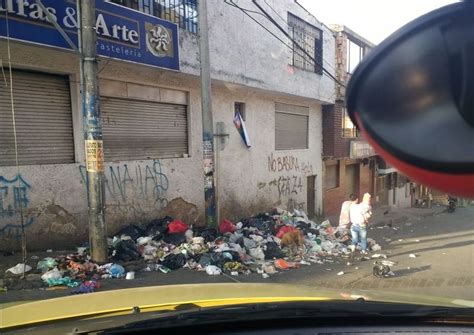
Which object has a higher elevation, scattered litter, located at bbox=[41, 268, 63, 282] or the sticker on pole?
the sticker on pole

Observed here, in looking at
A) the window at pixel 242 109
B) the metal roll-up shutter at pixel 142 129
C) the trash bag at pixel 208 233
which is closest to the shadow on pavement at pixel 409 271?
the trash bag at pixel 208 233

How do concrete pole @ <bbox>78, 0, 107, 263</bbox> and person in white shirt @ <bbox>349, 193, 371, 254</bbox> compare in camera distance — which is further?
person in white shirt @ <bbox>349, 193, 371, 254</bbox>

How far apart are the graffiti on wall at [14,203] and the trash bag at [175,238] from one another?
8.06 ft

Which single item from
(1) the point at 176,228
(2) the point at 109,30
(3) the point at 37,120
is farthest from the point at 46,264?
(2) the point at 109,30

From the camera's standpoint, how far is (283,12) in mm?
12867

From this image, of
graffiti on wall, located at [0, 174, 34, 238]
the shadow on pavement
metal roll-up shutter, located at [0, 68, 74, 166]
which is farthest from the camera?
the shadow on pavement

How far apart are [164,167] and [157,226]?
1.43 m

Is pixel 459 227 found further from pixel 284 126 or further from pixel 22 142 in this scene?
pixel 22 142

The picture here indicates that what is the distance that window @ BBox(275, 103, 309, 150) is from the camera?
546 inches

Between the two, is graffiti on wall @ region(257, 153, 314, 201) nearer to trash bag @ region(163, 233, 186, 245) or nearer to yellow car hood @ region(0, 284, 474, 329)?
trash bag @ region(163, 233, 186, 245)

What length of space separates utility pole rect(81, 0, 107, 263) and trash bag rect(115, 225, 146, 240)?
1.83m

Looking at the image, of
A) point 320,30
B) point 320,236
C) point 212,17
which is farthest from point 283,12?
point 320,236

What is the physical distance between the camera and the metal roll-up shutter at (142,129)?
8.51 meters

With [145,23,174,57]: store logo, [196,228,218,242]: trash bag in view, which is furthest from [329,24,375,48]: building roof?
[196,228,218,242]: trash bag
